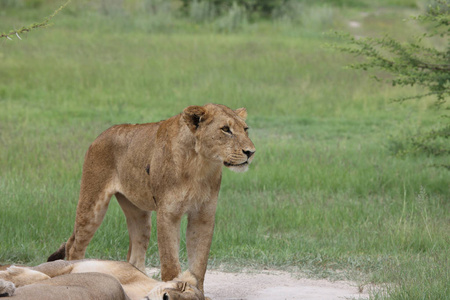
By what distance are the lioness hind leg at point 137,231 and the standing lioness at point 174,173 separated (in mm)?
317

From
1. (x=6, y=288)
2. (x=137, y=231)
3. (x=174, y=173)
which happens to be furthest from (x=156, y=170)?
(x=6, y=288)

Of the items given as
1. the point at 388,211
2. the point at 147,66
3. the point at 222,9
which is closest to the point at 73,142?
the point at 388,211

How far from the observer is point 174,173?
207 inches

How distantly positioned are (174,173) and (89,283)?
45.3 inches

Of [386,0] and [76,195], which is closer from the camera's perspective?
[76,195]

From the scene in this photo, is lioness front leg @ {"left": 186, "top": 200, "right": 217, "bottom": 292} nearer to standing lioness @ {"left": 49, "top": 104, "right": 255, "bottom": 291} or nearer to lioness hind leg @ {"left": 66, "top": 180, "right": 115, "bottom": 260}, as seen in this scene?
standing lioness @ {"left": 49, "top": 104, "right": 255, "bottom": 291}

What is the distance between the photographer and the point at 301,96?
55.6ft

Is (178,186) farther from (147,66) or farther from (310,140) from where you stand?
(147,66)

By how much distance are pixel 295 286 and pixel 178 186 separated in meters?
1.52

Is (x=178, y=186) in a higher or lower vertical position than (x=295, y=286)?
higher

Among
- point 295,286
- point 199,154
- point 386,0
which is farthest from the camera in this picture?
point 386,0

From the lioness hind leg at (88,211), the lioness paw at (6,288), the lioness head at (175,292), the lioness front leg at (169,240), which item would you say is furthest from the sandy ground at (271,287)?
the lioness paw at (6,288)

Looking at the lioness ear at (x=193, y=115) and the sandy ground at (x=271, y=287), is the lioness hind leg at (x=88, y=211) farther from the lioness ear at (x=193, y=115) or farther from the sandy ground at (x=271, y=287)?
the lioness ear at (x=193, y=115)

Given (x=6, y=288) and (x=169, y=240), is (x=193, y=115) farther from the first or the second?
(x=6, y=288)
